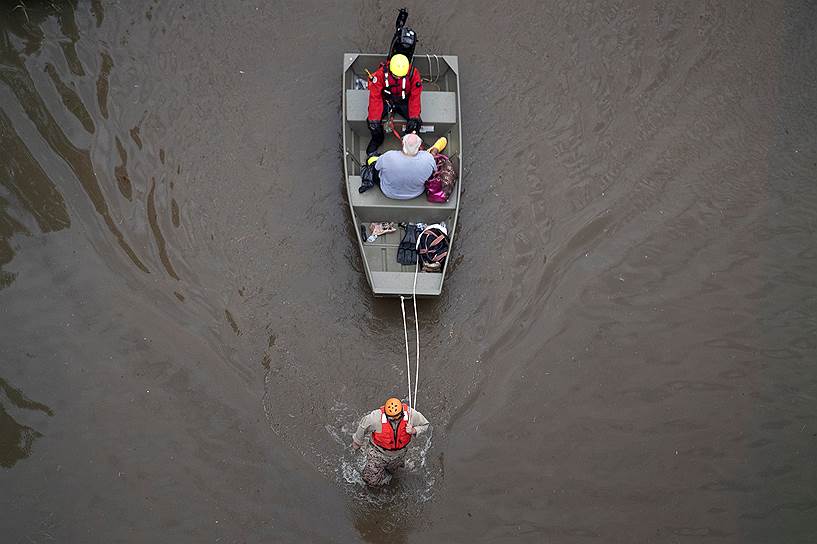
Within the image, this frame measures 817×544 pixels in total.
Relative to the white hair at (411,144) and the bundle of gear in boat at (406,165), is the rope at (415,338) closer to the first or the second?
the bundle of gear in boat at (406,165)

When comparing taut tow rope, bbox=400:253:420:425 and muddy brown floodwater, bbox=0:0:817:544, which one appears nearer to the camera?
muddy brown floodwater, bbox=0:0:817:544

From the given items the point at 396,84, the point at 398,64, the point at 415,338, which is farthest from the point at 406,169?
the point at 415,338

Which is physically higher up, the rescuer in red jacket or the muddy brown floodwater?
the rescuer in red jacket

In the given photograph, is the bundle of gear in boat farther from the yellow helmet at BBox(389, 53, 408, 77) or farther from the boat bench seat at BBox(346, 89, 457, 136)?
the boat bench seat at BBox(346, 89, 457, 136)

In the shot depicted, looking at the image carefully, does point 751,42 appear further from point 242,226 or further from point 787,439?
point 242,226

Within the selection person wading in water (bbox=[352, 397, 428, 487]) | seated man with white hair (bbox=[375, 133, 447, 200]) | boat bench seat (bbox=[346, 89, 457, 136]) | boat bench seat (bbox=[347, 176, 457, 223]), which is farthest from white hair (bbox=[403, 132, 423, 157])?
person wading in water (bbox=[352, 397, 428, 487])

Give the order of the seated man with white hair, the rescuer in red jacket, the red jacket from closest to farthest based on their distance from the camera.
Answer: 1. the seated man with white hair
2. the rescuer in red jacket
3. the red jacket

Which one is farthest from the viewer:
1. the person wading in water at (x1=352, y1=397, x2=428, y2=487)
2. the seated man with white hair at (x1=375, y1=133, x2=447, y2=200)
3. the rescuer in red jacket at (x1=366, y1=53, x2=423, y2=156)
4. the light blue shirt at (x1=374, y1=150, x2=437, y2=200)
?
the rescuer in red jacket at (x1=366, y1=53, x2=423, y2=156)
